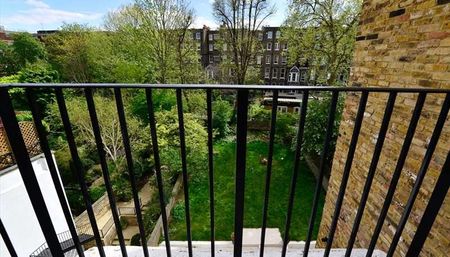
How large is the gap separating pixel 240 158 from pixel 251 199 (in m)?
7.68

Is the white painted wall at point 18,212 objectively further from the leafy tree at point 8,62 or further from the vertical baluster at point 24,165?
the leafy tree at point 8,62

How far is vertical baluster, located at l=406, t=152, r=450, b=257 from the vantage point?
104 centimetres

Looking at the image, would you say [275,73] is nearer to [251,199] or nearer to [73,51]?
[73,51]

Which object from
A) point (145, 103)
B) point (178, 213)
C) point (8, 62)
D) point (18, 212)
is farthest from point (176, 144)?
point (8, 62)

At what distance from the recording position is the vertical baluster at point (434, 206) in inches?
41.0

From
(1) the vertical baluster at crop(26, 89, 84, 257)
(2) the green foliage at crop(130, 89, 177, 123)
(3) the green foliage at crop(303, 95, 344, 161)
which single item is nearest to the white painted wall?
(1) the vertical baluster at crop(26, 89, 84, 257)

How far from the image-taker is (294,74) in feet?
72.4

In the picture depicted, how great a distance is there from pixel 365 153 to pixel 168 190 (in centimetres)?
704

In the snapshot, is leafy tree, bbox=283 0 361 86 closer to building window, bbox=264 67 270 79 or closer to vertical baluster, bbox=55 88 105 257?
building window, bbox=264 67 270 79

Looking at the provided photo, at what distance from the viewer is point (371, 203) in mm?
2330

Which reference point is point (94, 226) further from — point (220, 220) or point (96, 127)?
point (220, 220)

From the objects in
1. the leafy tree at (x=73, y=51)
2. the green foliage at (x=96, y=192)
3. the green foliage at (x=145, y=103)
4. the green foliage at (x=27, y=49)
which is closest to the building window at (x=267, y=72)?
the green foliage at (x=145, y=103)

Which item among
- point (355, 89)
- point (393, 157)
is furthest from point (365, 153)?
point (355, 89)

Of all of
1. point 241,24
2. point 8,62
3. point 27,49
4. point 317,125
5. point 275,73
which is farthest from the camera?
point 275,73
